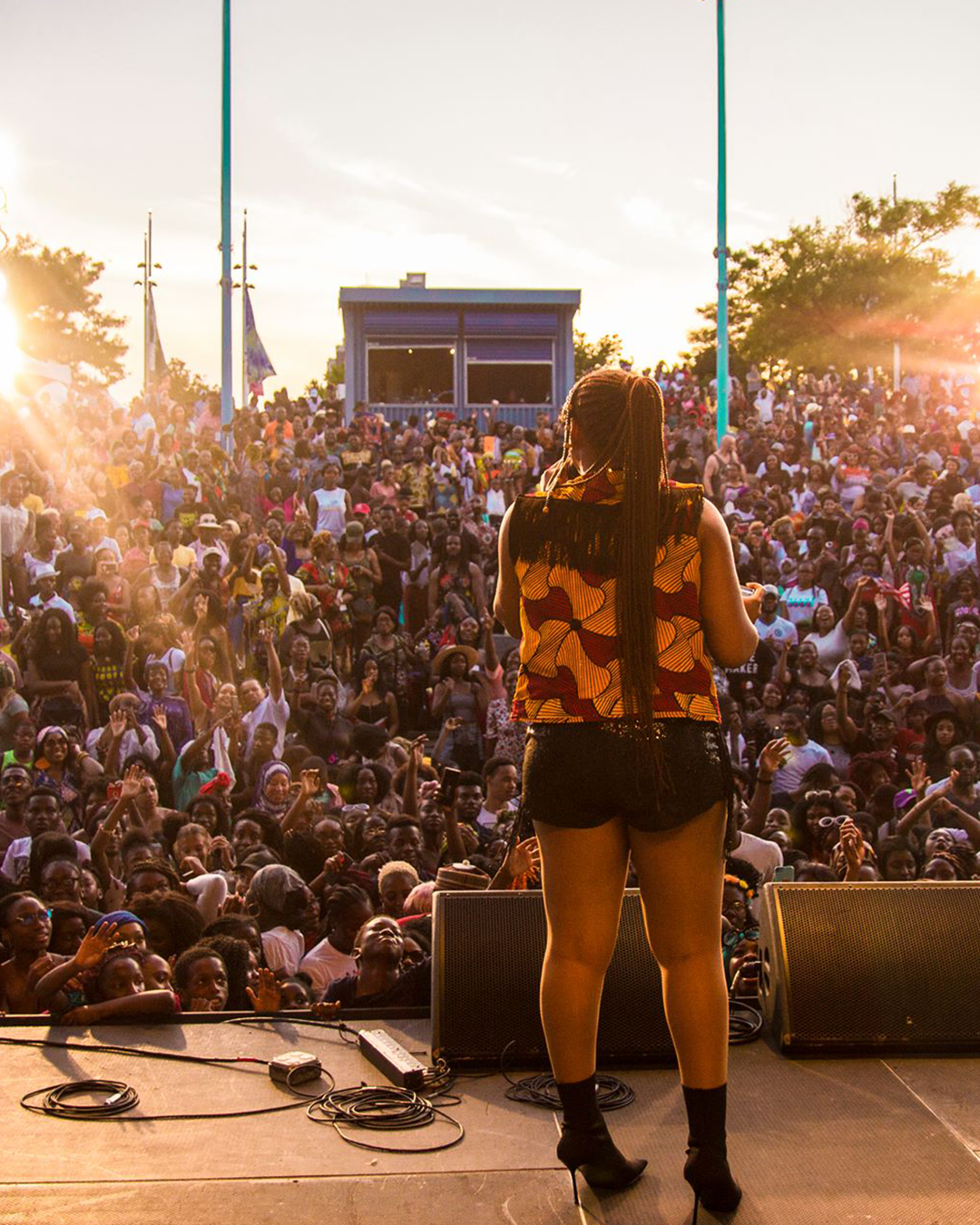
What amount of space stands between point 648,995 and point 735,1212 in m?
0.95

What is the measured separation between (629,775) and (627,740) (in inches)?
2.6

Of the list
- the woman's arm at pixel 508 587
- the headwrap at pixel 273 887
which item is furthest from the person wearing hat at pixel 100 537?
the woman's arm at pixel 508 587

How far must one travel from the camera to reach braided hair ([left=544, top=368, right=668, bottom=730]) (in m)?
2.39

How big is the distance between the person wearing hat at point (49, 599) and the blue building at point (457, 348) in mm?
12714

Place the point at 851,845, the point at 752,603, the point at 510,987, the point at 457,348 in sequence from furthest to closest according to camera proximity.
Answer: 1. the point at 457,348
2. the point at 851,845
3. the point at 510,987
4. the point at 752,603

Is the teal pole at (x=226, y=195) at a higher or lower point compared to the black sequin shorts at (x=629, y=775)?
higher

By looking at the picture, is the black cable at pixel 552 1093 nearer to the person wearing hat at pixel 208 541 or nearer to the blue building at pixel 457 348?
the person wearing hat at pixel 208 541

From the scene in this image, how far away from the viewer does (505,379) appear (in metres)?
21.8

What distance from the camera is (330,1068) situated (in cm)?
317

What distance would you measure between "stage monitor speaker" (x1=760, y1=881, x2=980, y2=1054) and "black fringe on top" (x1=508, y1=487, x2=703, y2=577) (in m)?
1.36

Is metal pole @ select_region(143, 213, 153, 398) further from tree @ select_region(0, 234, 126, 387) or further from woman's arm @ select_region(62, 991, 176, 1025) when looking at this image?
woman's arm @ select_region(62, 991, 176, 1025)

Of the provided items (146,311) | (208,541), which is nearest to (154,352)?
(146,311)

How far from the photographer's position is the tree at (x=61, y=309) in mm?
36562

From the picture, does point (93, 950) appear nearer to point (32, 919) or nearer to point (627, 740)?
point (32, 919)
